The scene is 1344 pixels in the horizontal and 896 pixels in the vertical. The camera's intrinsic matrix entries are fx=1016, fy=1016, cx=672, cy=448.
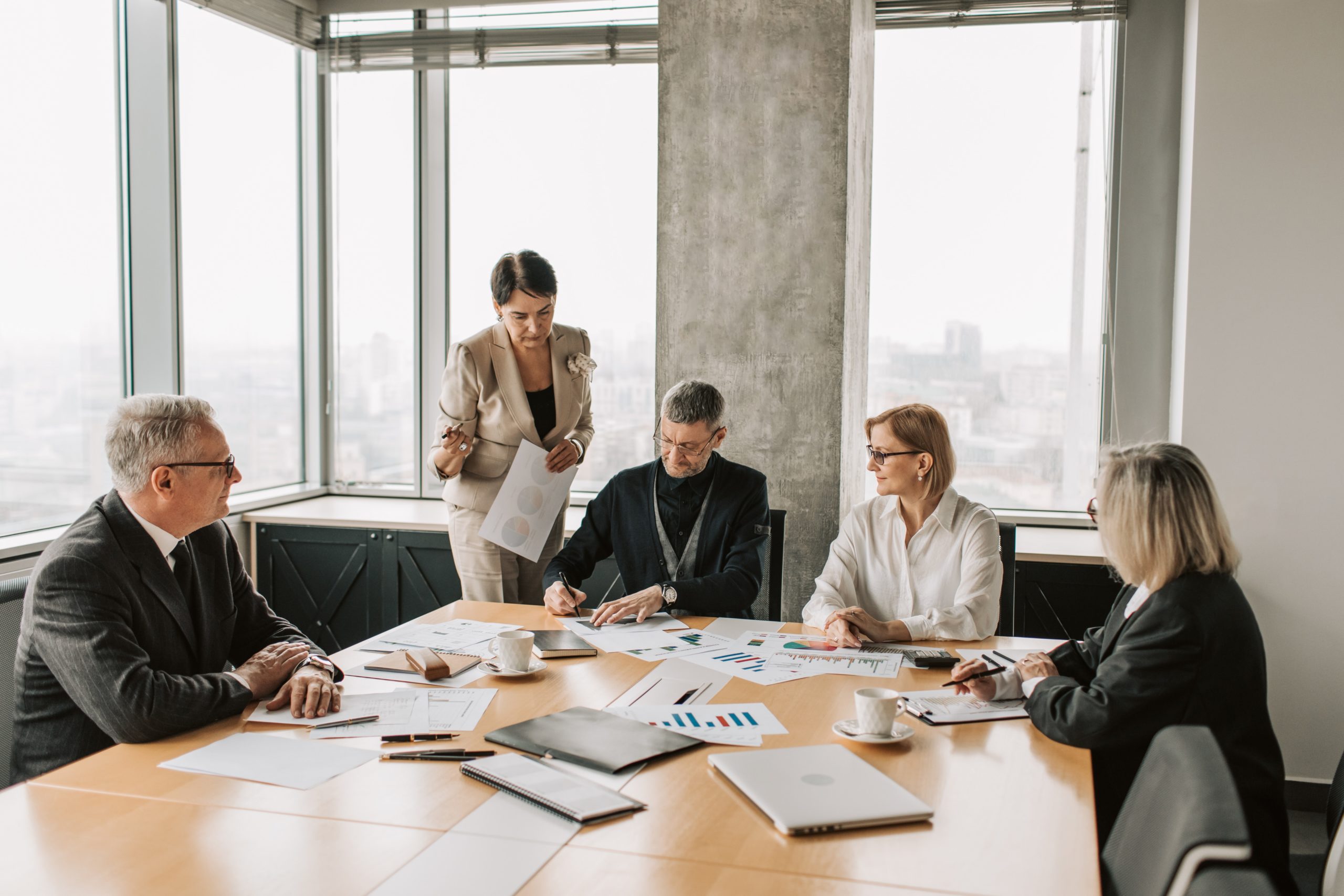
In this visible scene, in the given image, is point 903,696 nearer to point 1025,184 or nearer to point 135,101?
point 1025,184

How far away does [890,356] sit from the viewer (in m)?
4.54

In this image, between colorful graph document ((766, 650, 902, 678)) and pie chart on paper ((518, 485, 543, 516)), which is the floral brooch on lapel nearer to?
pie chart on paper ((518, 485, 543, 516))

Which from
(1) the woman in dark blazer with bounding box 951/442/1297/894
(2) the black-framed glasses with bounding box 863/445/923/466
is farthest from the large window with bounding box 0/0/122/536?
(1) the woman in dark blazer with bounding box 951/442/1297/894

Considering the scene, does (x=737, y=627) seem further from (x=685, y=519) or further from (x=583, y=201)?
(x=583, y=201)

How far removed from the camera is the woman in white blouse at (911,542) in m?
2.73

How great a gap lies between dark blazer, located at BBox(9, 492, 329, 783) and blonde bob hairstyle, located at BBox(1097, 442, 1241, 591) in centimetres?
172

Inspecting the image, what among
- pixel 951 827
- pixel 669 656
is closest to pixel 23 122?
pixel 669 656

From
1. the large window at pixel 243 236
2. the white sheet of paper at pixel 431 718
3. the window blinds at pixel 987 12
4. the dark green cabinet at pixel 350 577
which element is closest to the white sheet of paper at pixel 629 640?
the white sheet of paper at pixel 431 718

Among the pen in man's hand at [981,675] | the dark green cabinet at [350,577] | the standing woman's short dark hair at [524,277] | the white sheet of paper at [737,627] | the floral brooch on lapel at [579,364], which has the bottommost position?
the dark green cabinet at [350,577]

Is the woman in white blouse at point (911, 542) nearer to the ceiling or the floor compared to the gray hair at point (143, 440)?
nearer to the floor

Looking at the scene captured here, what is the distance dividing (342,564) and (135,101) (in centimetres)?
204

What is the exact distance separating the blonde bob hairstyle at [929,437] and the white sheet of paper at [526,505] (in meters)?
1.14

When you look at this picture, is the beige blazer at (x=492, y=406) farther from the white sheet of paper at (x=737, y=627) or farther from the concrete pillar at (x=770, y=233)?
the white sheet of paper at (x=737, y=627)

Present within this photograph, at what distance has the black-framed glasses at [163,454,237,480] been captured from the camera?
2.05 metres
